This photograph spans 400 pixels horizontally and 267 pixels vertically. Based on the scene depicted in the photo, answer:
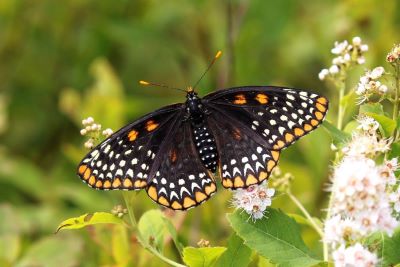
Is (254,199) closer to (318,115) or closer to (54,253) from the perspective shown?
(318,115)

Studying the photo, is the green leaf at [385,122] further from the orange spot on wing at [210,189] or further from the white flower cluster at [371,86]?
the orange spot on wing at [210,189]

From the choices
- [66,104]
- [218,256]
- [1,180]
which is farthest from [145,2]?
[218,256]

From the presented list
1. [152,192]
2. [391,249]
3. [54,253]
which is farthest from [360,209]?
[54,253]

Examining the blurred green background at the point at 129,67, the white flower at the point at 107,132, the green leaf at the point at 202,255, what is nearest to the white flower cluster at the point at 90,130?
the white flower at the point at 107,132

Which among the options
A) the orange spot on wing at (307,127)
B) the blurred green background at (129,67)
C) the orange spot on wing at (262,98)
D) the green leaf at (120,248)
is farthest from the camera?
the blurred green background at (129,67)

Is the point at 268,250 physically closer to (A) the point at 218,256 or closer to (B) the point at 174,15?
(A) the point at 218,256
